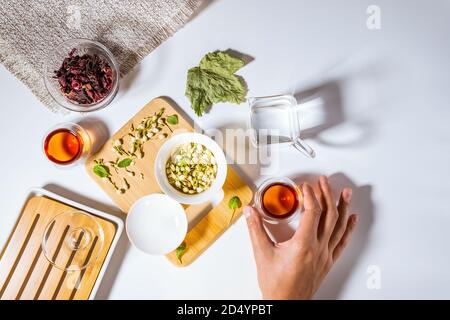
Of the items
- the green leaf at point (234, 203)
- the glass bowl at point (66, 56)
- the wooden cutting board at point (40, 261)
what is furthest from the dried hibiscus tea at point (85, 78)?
the green leaf at point (234, 203)

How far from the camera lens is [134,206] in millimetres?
1135

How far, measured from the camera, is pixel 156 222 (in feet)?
3.75

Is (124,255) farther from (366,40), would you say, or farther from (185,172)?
(366,40)

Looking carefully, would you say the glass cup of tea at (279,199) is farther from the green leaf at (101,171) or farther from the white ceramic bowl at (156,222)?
the green leaf at (101,171)

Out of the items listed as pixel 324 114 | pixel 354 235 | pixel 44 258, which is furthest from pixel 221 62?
pixel 44 258

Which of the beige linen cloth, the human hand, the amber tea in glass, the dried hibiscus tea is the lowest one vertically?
the human hand

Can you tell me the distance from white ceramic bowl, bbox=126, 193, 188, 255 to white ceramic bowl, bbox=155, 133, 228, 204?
0.03m

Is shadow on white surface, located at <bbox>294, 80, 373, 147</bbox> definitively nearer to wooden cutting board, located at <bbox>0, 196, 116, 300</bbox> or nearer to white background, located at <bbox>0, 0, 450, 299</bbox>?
white background, located at <bbox>0, 0, 450, 299</bbox>

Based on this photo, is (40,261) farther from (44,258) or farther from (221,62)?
(221,62)

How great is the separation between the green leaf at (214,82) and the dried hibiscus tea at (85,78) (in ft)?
0.65

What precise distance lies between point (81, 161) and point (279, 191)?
490mm

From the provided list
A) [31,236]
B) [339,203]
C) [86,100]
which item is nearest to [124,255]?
[31,236]

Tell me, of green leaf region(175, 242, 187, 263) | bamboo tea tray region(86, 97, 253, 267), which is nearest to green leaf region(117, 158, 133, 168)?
bamboo tea tray region(86, 97, 253, 267)

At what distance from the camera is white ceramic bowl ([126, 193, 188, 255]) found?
3.72 ft
